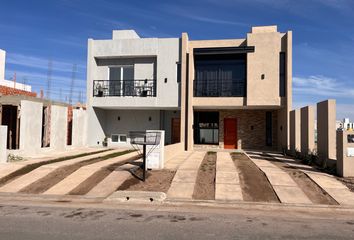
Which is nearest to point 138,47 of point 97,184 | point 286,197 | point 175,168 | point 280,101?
point 280,101

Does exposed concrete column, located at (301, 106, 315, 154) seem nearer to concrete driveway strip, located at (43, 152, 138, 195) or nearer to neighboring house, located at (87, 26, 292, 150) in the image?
neighboring house, located at (87, 26, 292, 150)

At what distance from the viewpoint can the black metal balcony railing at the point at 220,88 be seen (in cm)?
2021

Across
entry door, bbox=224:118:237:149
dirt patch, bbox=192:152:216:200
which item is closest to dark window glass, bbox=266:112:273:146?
entry door, bbox=224:118:237:149

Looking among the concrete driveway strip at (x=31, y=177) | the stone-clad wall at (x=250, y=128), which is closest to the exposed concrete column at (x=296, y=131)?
the stone-clad wall at (x=250, y=128)

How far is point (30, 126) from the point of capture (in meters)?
15.5

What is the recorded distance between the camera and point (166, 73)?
2041 cm

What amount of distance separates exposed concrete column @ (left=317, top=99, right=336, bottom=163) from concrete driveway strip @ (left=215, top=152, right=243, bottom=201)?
3698mm

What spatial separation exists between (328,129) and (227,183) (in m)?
5.16

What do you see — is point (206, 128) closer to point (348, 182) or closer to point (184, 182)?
point (184, 182)

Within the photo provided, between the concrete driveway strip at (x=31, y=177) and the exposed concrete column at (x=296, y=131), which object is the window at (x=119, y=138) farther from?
the exposed concrete column at (x=296, y=131)

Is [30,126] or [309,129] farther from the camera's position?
[30,126]

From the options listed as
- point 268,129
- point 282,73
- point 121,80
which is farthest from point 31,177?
point 268,129

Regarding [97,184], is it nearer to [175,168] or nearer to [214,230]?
[175,168]

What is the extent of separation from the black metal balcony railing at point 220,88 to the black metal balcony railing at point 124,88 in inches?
117
